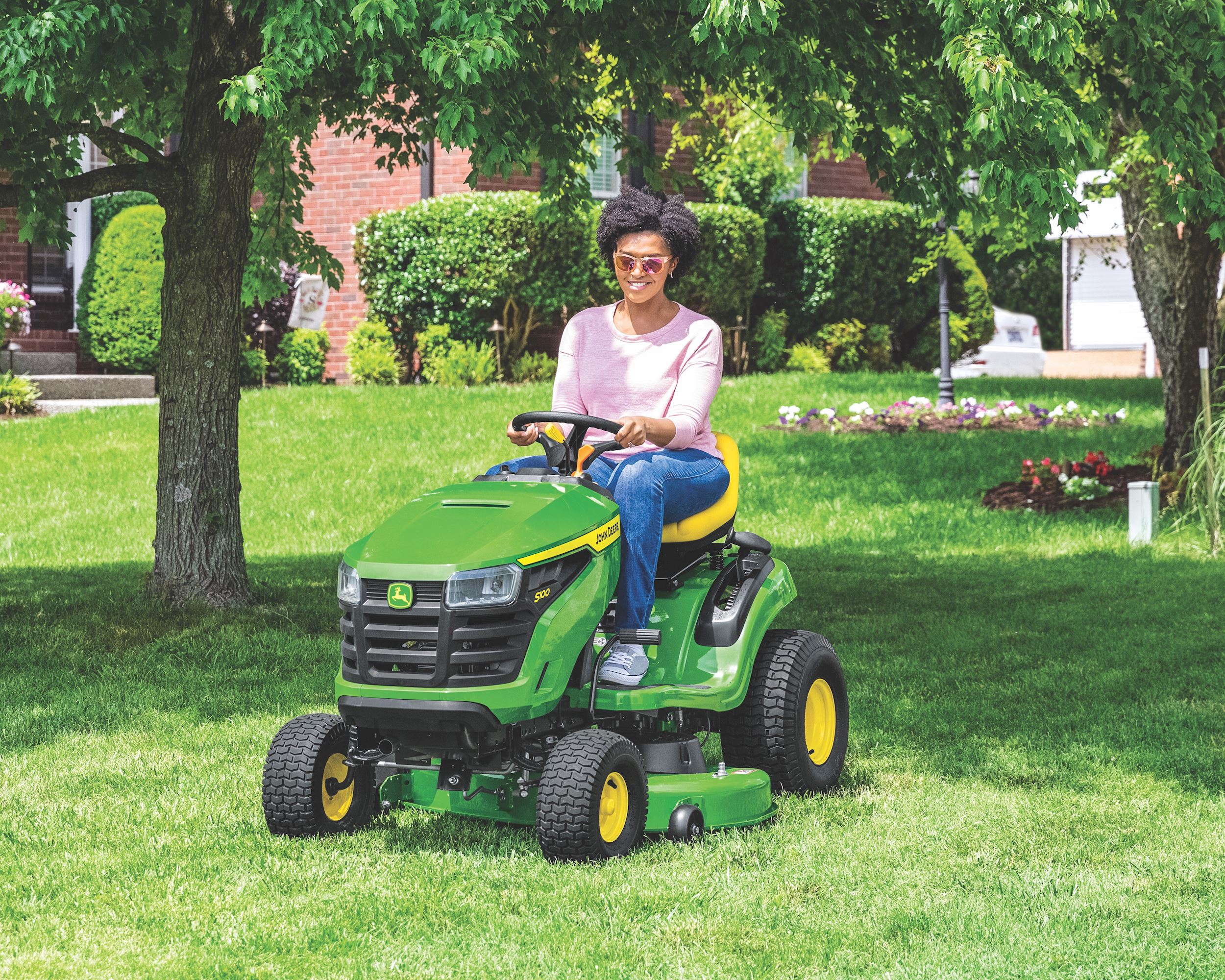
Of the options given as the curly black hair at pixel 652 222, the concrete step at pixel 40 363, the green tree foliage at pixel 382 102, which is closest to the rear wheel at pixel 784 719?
the curly black hair at pixel 652 222

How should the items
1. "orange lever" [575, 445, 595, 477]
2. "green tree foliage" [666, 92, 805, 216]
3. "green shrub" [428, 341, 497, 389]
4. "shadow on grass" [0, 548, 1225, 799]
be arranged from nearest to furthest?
1. "orange lever" [575, 445, 595, 477]
2. "shadow on grass" [0, 548, 1225, 799]
3. "green tree foliage" [666, 92, 805, 216]
4. "green shrub" [428, 341, 497, 389]

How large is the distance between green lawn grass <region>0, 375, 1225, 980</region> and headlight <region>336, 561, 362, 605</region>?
29.2 inches

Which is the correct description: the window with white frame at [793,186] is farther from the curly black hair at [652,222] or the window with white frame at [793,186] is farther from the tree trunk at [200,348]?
the curly black hair at [652,222]

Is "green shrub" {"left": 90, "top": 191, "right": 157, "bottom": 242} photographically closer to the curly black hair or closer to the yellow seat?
the curly black hair

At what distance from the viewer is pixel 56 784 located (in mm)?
5504

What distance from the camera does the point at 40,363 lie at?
1836cm

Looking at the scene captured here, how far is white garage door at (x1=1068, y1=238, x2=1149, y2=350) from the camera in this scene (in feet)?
119

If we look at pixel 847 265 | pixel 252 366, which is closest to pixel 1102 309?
→ pixel 847 265

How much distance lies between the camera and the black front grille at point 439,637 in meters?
4.32

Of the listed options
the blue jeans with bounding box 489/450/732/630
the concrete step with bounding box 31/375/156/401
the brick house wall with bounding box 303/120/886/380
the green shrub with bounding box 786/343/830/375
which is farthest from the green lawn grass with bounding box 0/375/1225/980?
the green shrub with bounding box 786/343/830/375

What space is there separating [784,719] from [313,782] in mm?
1518

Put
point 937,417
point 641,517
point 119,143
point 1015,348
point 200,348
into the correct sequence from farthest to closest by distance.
Answer: point 1015,348 < point 937,417 < point 119,143 < point 200,348 < point 641,517

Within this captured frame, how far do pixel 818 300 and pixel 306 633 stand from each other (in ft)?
48.6

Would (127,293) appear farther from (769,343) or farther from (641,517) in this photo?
Answer: (641,517)
